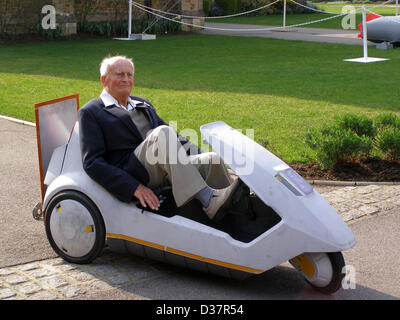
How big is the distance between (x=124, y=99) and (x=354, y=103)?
6.56 m

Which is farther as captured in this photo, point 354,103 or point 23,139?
point 354,103

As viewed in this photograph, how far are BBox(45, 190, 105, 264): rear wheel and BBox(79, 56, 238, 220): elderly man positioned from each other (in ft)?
0.71

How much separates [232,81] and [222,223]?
29.3 ft

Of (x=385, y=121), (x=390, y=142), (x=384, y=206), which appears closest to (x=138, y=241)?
(x=384, y=206)

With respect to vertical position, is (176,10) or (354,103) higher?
(176,10)

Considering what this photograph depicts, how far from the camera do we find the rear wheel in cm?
455

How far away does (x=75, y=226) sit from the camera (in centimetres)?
459

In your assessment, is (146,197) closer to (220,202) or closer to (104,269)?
(220,202)

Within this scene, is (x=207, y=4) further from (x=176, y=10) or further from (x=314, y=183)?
(x=314, y=183)

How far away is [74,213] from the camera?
15.0 ft

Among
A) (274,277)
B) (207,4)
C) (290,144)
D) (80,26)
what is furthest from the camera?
(207,4)

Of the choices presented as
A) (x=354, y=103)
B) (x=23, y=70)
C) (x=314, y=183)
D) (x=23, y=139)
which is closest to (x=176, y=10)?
(x=23, y=70)

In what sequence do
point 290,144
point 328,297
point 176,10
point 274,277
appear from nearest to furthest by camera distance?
point 328,297 < point 274,277 < point 290,144 < point 176,10

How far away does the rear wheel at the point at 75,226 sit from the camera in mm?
4551
